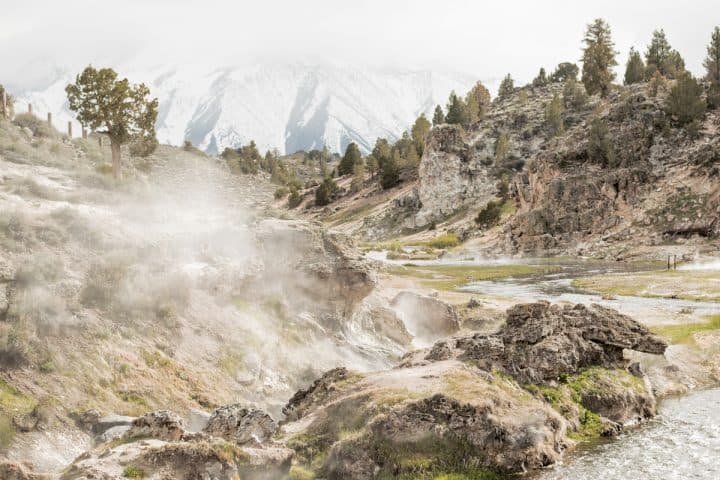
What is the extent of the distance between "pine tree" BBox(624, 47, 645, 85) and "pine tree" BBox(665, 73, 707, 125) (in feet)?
157

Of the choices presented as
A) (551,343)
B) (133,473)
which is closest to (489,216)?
(551,343)

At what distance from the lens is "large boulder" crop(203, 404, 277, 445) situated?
20.1 meters

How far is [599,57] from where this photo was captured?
17438 centimetres

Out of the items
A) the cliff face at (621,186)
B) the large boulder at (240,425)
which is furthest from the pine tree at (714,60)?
the large boulder at (240,425)

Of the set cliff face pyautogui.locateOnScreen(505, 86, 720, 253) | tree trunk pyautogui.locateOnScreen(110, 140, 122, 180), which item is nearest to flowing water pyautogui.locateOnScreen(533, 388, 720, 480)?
tree trunk pyautogui.locateOnScreen(110, 140, 122, 180)

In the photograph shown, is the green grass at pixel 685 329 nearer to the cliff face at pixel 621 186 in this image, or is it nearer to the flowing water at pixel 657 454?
the flowing water at pixel 657 454

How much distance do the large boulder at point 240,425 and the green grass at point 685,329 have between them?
2862 centimetres

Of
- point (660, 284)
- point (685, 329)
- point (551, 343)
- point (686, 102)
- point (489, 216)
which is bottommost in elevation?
point (685, 329)

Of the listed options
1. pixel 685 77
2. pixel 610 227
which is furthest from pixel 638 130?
pixel 610 227

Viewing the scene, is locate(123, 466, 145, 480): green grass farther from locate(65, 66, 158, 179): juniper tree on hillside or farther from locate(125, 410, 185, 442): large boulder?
locate(65, 66, 158, 179): juniper tree on hillside

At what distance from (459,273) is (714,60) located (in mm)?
96870

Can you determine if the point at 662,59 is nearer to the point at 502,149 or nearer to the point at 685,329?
the point at 502,149

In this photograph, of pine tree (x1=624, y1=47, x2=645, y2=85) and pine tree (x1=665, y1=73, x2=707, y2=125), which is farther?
pine tree (x1=624, y1=47, x2=645, y2=85)

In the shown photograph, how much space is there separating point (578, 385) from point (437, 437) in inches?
359
